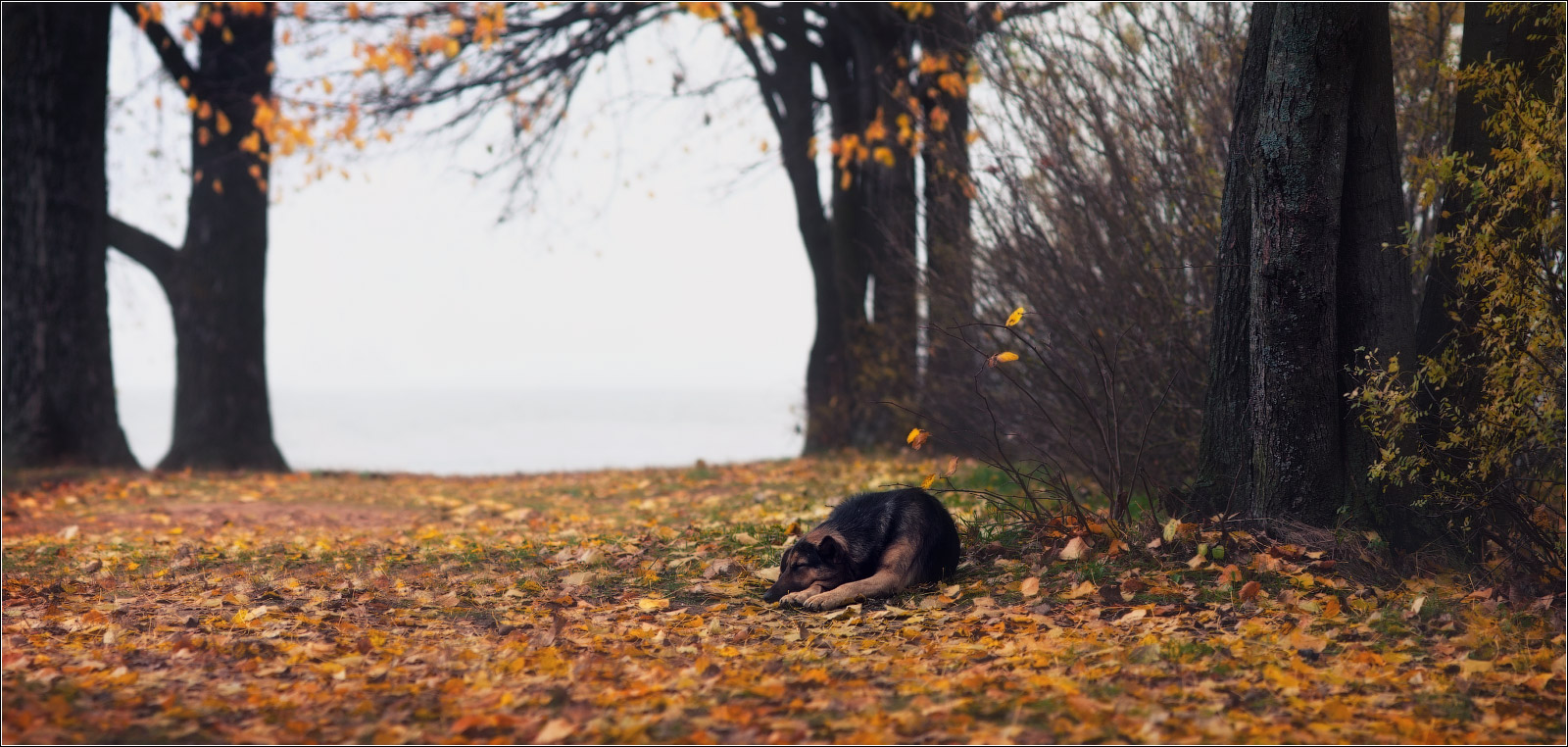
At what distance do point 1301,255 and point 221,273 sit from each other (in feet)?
42.1

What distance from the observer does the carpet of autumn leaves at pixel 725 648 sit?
3412 millimetres

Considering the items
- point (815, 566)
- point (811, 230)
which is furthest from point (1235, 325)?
point (811, 230)

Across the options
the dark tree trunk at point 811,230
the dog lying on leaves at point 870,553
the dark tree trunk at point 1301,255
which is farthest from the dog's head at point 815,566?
the dark tree trunk at point 811,230

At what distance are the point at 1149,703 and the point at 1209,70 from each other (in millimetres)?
5273

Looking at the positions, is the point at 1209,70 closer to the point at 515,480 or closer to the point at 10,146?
the point at 515,480

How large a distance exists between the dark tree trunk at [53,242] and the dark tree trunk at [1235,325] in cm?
1183

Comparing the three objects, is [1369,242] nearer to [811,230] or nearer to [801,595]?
[801,595]

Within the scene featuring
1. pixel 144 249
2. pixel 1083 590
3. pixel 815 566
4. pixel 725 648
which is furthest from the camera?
pixel 144 249

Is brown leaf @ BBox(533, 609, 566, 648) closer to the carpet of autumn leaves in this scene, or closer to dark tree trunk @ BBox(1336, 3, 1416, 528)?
the carpet of autumn leaves

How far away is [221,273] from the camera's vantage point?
13438 millimetres

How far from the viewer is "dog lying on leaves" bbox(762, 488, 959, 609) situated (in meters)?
5.27

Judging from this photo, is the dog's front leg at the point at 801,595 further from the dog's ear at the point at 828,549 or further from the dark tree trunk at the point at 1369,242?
the dark tree trunk at the point at 1369,242

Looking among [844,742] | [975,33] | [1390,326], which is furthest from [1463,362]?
[975,33]

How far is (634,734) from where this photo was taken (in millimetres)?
3326
